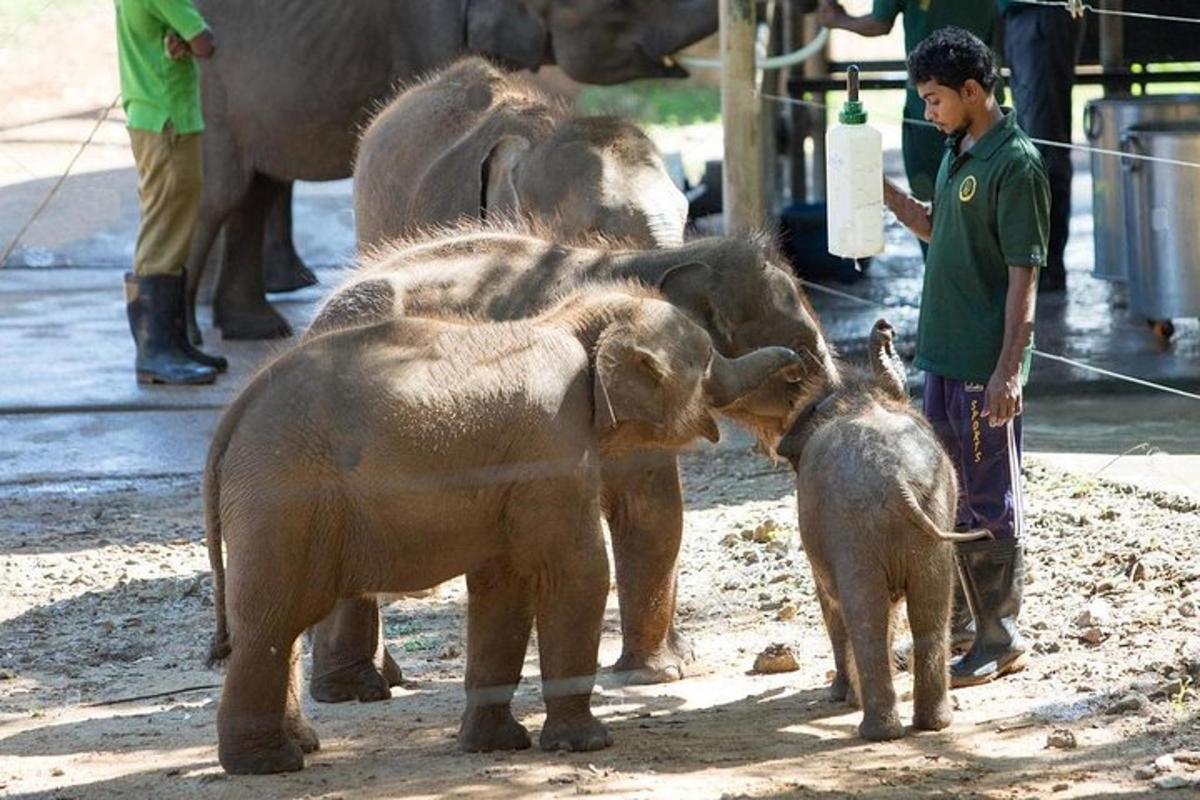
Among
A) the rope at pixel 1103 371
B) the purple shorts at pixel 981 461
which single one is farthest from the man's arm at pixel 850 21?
Answer: the purple shorts at pixel 981 461

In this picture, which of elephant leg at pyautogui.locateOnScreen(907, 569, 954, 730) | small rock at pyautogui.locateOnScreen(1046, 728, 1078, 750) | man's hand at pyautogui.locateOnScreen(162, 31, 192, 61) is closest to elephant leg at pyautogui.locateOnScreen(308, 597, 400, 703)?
elephant leg at pyautogui.locateOnScreen(907, 569, 954, 730)

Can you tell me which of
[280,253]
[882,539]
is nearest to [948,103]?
[882,539]

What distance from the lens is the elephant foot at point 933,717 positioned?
5.84 meters

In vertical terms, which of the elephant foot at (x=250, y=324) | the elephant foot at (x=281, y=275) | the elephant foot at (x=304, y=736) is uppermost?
the elephant foot at (x=281, y=275)

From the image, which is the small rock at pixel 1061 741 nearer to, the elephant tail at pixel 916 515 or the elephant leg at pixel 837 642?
the elephant tail at pixel 916 515

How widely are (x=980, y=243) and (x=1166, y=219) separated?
17.4ft

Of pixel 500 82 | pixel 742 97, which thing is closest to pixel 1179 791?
pixel 500 82

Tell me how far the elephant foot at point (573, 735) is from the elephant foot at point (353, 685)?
0.93 metres

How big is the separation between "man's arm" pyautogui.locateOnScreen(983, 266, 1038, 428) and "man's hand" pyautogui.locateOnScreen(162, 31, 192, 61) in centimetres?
599

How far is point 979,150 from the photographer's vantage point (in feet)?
20.7

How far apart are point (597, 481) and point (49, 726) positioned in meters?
1.83

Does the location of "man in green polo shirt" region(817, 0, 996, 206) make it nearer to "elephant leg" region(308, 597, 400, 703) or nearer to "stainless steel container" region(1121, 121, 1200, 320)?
"stainless steel container" region(1121, 121, 1200, 320)

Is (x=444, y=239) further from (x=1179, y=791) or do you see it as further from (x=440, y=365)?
(x=1179, y=791)

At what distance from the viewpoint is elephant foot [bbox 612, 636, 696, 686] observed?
6723 millimetres
